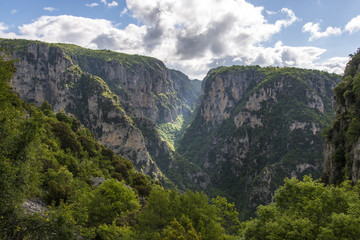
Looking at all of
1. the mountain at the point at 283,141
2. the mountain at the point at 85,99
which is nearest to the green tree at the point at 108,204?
the mountain at the point at 85,99

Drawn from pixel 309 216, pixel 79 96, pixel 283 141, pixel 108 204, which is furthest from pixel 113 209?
pixel 283 141

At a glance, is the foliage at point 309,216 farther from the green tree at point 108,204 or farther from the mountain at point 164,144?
the mountain at point 164,144

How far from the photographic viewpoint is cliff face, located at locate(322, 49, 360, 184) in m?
42.2

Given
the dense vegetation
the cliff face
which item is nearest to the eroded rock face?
the dense vegetation

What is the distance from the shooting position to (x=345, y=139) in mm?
48344

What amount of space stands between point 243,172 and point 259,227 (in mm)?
182497

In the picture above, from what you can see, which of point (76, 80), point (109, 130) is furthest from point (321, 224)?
point (76, 80)

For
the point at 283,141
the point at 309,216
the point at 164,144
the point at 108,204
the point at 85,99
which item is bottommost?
the point at 164,144

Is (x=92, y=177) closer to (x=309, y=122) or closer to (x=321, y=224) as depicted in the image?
(x=321, y=224)

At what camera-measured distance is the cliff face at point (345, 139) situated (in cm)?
4216

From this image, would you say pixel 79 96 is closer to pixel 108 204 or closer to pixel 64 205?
pixel 108 204

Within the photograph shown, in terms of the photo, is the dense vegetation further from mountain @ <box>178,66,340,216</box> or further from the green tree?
mountain @ <box>178,66,340,216</box>

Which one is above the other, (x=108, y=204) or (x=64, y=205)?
(x=64, y=205)

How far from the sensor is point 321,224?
796 inches
